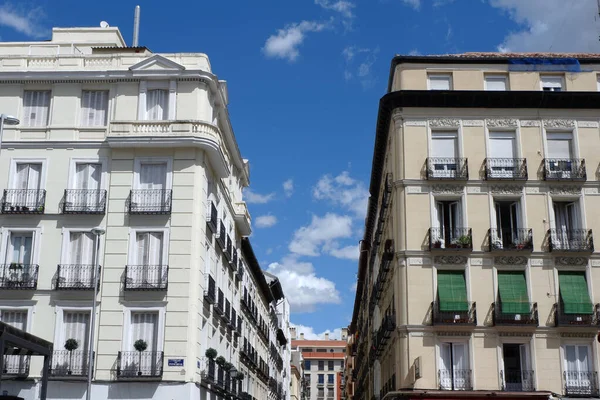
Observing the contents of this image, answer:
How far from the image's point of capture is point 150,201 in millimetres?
35594

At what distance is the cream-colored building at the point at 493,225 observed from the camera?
1443 inches

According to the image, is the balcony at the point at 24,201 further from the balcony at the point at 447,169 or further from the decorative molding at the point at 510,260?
the decorative molding at the point at 510,260

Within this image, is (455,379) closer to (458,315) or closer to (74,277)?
(458,315)

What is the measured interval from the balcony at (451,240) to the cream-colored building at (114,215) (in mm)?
10552

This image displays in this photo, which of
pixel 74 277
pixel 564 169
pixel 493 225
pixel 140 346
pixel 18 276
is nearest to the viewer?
pixel 140 346

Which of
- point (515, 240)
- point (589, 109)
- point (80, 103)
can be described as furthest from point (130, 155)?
point (589, 109)

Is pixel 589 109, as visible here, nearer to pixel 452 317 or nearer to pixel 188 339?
pixel 452 317

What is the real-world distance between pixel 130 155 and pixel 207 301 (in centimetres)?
761

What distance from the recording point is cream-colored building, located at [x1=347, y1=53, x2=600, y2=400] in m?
36.7

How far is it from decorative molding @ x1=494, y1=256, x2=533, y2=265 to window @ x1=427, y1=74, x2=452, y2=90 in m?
8.93

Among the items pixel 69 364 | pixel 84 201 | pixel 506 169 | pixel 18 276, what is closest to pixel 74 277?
pixel 18 276

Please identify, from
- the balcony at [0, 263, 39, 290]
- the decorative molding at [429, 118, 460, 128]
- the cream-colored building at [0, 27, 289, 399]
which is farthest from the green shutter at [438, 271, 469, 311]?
the balcony at [0, 263, 39, 290]

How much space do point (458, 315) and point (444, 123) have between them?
954 cm

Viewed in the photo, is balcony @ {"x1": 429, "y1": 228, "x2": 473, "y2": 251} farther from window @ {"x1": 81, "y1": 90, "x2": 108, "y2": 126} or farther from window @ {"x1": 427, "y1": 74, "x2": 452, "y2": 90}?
window @ {"x1": 81, "y1": 90, "x2": 108, "y2": 126}
